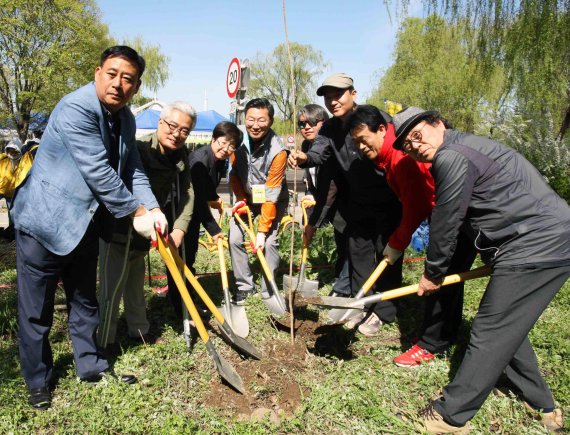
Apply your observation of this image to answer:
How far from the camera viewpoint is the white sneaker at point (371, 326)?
12.6ft

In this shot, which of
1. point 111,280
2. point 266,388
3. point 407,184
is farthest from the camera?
point 111,280

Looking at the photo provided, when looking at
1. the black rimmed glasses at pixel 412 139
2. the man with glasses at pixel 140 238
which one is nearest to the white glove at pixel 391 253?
the black rimmed glasses at pixel 412 139

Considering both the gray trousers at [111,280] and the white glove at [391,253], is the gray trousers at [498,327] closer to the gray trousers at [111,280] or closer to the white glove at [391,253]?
the white glove at [391,253]

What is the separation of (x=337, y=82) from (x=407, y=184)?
1.20 meters

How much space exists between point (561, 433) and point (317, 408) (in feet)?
4.73

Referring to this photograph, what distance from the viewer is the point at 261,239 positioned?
417 centimetres

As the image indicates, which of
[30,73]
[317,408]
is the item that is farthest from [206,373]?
[30,73]

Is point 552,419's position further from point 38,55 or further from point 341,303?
point 38,55

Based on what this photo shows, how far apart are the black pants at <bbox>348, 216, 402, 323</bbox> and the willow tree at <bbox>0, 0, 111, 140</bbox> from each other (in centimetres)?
1335

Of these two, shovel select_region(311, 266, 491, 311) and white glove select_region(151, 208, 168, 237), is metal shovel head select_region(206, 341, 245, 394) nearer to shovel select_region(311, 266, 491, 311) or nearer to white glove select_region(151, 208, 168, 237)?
shovel select_region(311, 266, 491, 311)

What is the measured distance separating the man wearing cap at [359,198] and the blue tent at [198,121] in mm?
13841

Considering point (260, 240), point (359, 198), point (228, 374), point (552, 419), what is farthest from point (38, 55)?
point (552, 419)

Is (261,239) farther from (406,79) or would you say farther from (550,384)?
(406,79)

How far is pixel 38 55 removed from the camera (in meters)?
13.7
